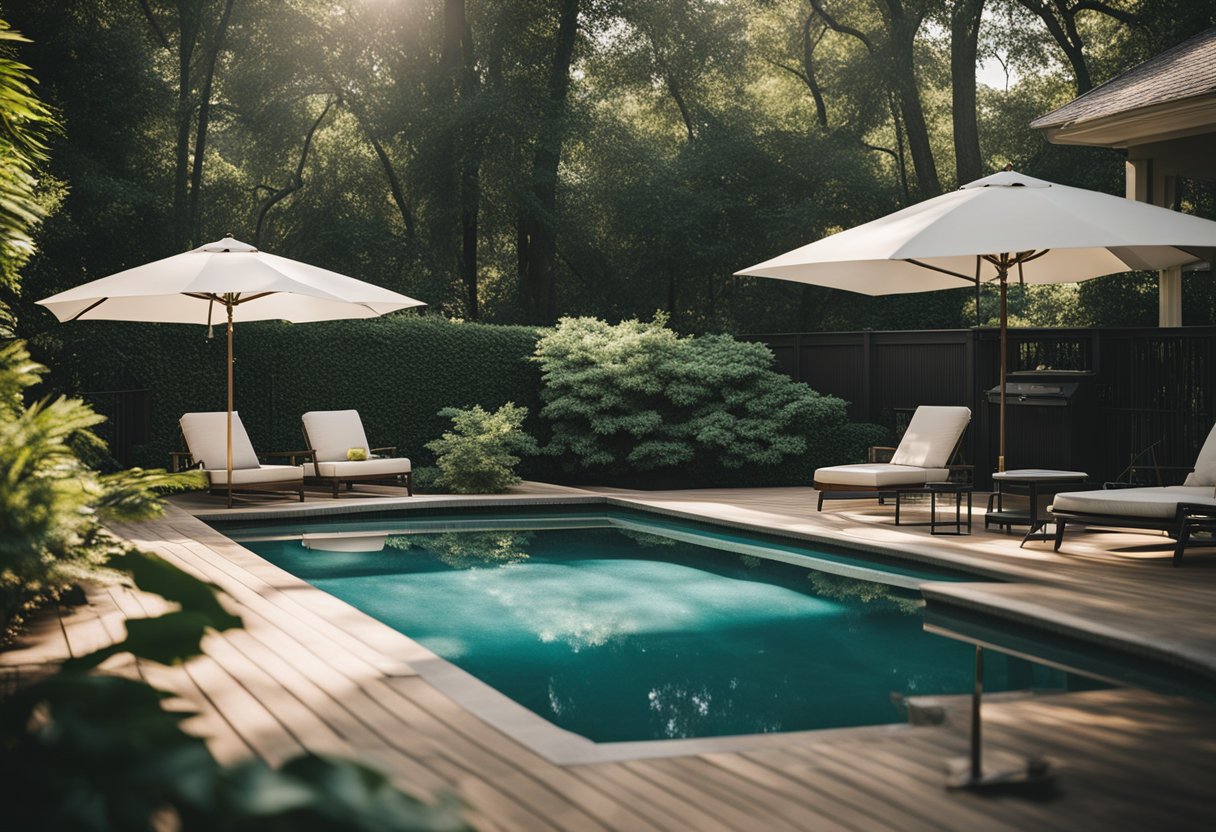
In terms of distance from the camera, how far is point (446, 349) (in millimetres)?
14875

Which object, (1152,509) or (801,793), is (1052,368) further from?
(801,793)

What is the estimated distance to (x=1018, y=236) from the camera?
819 centimetres

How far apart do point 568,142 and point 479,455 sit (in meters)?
10.8

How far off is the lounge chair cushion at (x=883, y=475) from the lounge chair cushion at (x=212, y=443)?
5.87m

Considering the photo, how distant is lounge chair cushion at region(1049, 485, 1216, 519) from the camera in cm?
748

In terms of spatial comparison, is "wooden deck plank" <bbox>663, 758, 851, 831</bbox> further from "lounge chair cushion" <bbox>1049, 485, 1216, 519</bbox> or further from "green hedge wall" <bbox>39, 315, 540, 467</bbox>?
"green hedge wall" <bbox>39, 315, 540, 467</bbox>

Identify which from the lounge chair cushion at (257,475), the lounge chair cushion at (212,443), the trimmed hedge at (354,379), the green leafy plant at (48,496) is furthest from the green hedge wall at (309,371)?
the green leafy plant at (48,496)

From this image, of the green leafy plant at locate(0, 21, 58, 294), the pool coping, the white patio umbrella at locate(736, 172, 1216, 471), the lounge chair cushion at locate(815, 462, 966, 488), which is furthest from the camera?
the lounge chair cushion at locate(815, 462, 966, 488)

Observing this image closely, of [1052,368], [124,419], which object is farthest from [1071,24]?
[124,419]

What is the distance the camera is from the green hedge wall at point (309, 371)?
13234mm

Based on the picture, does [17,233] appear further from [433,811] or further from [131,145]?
[131,145]

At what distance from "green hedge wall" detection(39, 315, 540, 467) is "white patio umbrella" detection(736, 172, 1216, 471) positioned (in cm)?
559

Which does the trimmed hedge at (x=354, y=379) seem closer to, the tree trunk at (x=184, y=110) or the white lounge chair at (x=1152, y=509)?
the white lounge chair at (x=1152, y=509)

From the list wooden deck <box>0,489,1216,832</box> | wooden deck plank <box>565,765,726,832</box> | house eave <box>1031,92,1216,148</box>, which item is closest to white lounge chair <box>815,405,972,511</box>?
house eave <box>1031,92,1216,148</box>
